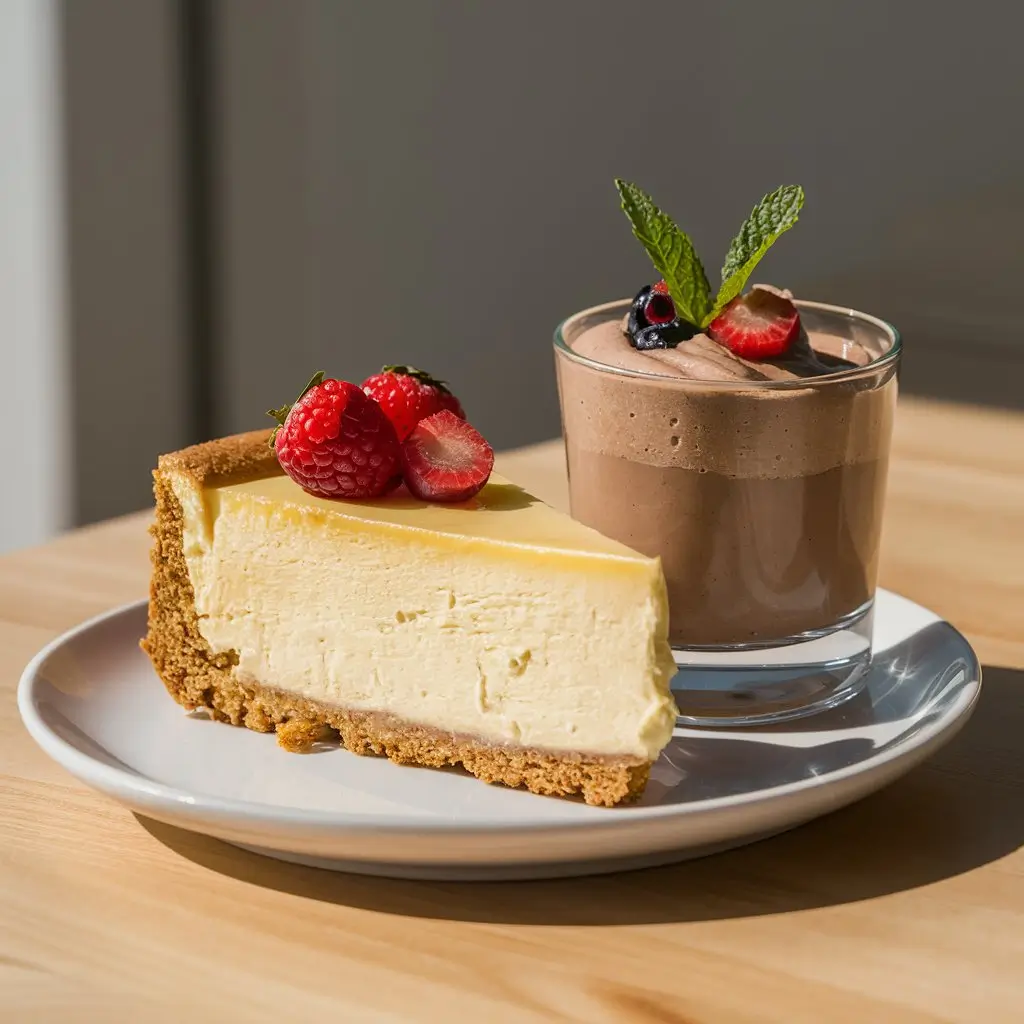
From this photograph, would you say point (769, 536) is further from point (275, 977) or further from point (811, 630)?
point (275, 977)

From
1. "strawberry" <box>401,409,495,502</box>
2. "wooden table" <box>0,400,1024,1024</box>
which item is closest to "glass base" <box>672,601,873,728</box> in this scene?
"wooden table" <box>0,400,1024,1024</box>

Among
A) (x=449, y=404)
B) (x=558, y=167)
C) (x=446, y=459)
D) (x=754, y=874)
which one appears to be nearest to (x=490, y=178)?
(x=558, y=167)

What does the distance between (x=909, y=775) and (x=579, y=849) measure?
348 mm

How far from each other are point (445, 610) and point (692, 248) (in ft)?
1.24

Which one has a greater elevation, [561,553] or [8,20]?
[8,20]

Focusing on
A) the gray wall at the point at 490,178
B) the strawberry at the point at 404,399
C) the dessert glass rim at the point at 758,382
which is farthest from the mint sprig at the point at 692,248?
the gray wall at the point at 490,178

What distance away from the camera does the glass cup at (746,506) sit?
119cm

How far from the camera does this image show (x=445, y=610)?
3.95 ft

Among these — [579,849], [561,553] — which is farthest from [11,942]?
Answer: [561,553]

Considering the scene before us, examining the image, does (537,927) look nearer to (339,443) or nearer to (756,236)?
(339,443)

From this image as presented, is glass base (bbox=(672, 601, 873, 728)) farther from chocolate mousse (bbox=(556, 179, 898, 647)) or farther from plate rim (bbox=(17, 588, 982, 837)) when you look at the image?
plate rim (bbox=(17, 588, 982, 837))

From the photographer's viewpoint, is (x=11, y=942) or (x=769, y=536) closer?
(x=11, y=942)

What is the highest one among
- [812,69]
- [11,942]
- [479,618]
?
[812,69]

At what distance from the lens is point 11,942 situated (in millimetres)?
940
